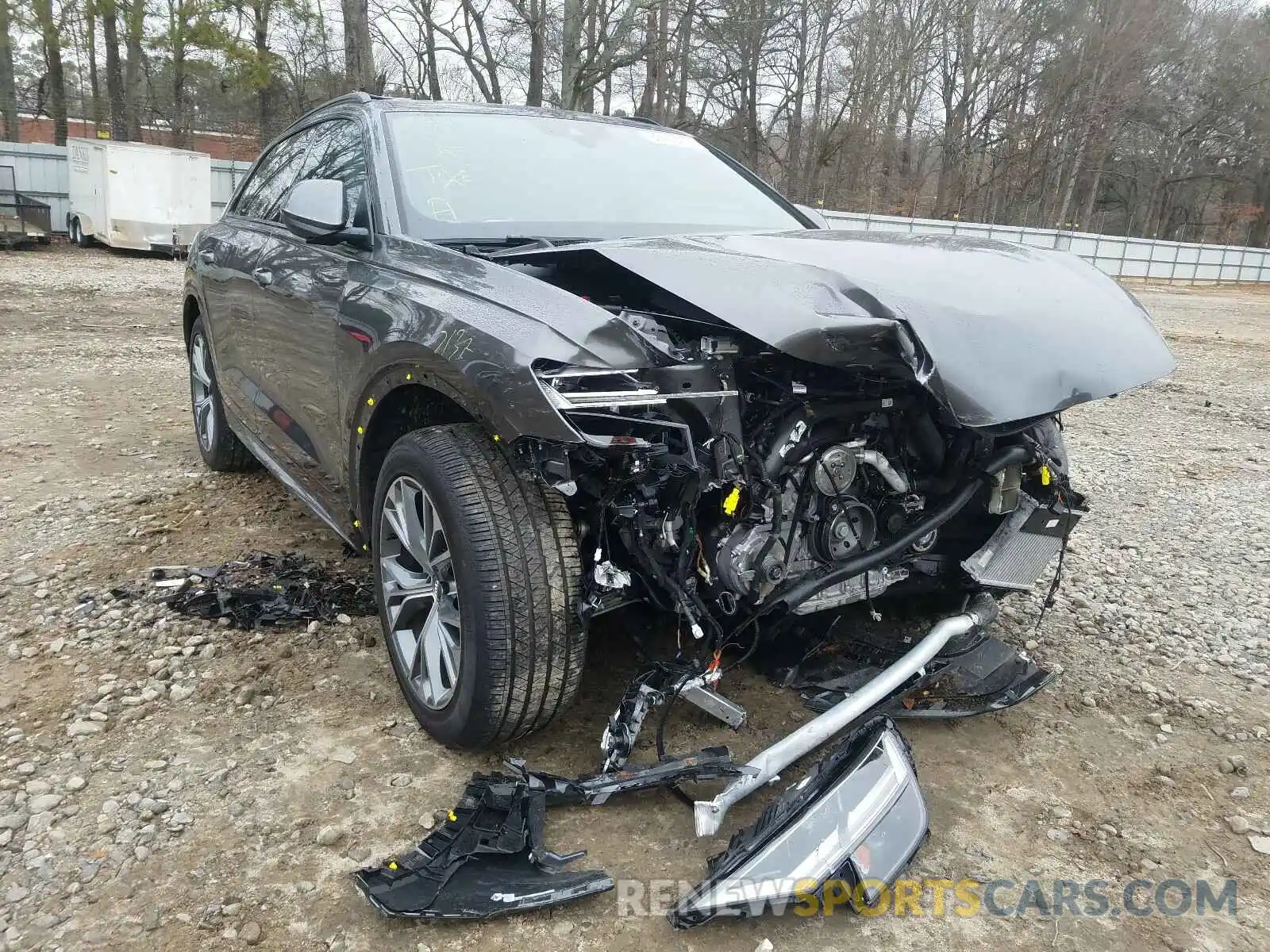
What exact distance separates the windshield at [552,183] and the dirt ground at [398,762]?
1.39 meters

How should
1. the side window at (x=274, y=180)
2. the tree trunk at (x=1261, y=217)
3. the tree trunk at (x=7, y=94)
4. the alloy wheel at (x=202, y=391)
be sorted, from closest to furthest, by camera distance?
1. the side window at (x=274, y=180)
2. the alloy wheel at (x=202, y=391)
3. the tree trunk at (x=7, y=94)
4. the tree trunk at (x=1261, y=217)

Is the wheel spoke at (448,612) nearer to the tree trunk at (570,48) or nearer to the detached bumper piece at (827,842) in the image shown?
the detached bumper piece at (827,842)

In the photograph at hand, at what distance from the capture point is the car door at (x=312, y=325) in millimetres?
2941

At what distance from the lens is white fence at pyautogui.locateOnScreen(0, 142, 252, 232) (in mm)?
19266

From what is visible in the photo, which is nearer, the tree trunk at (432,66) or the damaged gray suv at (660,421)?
the damaged gray suv at (660,421)

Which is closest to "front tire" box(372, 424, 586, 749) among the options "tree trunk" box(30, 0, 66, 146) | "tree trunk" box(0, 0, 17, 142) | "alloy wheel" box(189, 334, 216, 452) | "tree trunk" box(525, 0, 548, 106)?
"alloy wheel" box(189, 334, 216, 452)

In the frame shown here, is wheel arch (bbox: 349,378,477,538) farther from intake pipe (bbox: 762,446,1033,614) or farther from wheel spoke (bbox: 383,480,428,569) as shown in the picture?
intake pipe (bbox: 762,446,1033,614)

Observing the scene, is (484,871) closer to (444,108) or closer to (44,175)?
(444,108)

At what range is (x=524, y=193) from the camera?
10.2ft

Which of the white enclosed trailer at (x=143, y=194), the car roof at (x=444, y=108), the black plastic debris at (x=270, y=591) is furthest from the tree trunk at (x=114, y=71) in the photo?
the black plastic debris at (x=270, y=591)

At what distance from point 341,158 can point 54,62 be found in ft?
87.6

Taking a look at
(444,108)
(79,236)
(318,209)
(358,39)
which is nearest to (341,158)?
(444,108)

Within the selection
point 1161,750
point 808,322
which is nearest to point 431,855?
point 808,322

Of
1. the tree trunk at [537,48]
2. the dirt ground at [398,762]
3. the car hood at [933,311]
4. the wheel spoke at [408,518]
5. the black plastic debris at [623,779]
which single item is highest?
the tree trunk at [537,48]
